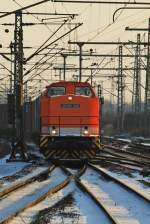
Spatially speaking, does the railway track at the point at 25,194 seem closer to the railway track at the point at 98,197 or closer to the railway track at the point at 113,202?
the railway track at the point at 98,197

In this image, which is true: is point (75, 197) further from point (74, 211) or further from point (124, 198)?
point (74, 211)

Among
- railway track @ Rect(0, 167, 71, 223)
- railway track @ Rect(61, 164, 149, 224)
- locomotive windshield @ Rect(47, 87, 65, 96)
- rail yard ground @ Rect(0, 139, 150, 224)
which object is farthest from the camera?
locomotive windshield @ Rect(47, 87, 65, 96)

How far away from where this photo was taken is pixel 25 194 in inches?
586

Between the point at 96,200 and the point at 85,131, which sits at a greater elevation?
the point at 85,131

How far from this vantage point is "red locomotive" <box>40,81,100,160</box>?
2389 centimetres

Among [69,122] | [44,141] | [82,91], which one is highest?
[82,91]

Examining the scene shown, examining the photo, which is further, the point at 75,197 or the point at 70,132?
the point at 70,132

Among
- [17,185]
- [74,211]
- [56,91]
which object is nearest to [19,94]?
[56,91]

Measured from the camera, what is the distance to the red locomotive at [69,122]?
2389 cm

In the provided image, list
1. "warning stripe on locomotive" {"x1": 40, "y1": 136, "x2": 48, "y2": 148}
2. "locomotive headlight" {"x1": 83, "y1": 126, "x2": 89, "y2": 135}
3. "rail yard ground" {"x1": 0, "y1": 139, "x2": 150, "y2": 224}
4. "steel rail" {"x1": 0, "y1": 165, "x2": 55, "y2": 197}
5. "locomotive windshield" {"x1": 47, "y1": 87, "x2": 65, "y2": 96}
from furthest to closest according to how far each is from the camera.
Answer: "locomotive windshield" {"x1": 47, "y1": 87, "x2": 65, "y2": 96} < "locomotive headlight" {"x1": 83, "y1": 126, "x2": 89, "y2": 135} < "warning stripe on locomotive" {"x1": 40, "y1": 136, "x2": 48, "y2": 148} < "steel rail" {"x1": 0, "y1": 165, "x2": 55, "y2": 197} < "rail yard ground" {"x1": 0, "y1": 139, "x2": 150, "y2": 224}

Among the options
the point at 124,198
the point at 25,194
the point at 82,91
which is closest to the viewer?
the point at 124,198

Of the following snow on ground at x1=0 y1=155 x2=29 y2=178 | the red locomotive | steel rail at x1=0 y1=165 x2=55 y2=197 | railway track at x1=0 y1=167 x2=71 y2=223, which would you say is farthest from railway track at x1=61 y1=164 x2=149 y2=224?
the red locomotive

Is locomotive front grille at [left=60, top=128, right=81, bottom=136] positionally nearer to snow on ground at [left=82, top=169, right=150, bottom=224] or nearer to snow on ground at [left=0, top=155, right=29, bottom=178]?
snow on ground at [left=0, top=155, right=29, bottom=178]

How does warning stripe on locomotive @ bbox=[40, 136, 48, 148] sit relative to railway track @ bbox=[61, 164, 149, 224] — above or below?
above
